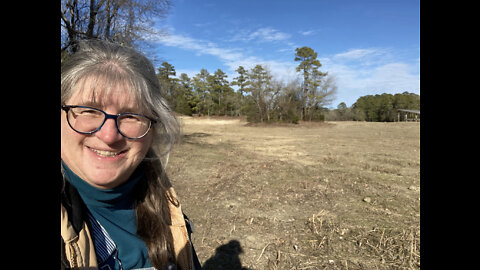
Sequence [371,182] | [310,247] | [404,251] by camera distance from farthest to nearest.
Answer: [371,182]
[310,247]
[404,251]

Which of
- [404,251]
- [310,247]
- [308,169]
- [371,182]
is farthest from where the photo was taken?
[308,169]

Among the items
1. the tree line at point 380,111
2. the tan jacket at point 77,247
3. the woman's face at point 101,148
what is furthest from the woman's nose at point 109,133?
the tree line at point 380,111

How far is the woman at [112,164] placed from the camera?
41.5 inches

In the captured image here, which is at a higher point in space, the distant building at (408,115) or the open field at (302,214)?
the distant building at (408,115)

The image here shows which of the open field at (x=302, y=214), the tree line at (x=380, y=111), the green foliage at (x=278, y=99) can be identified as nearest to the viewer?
the open field at (x=302, y=214)

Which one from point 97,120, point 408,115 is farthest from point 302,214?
point 408,115

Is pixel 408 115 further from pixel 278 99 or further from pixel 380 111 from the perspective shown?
pixel 278 99

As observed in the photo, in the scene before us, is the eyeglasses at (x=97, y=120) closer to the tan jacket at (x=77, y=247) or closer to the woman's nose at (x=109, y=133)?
the woman's nose at (x=109, y=133)

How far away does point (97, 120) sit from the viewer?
1082mm
